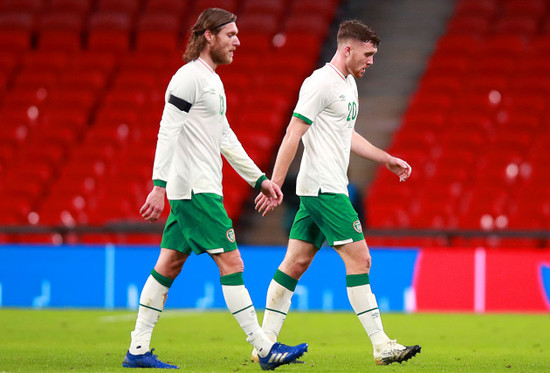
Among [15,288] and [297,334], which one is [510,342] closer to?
[297,334]

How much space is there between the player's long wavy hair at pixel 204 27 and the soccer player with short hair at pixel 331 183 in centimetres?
71

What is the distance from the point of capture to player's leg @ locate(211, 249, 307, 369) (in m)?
5.63

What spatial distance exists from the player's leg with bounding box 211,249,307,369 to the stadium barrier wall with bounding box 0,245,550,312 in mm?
5885

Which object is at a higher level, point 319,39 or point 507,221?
point 319,39

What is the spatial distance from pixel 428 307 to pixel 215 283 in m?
2.49

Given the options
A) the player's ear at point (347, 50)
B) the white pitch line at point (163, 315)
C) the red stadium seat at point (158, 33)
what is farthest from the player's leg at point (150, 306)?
the red stadium seat at point (158, 33)

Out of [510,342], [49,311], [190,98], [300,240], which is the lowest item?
[49,311]

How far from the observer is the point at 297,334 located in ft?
29.0

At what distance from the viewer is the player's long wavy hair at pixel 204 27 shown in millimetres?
5719

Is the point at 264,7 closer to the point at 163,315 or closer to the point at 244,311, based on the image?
the point at 163,315

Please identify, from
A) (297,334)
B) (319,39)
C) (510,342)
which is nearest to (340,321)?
(297,334)

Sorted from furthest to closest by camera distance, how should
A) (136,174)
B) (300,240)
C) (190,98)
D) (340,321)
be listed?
(136,174), (340,321), (300,240), (190,98)

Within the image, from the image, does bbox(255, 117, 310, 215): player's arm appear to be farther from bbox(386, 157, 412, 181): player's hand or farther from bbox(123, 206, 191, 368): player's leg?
bbox(386, 157, 412, 181): player's hand

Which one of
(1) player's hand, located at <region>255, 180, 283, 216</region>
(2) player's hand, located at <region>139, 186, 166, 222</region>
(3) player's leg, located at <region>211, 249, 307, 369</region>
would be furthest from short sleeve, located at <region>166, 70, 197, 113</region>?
(3) player's leg, located at <region>211, 249, 307, 369</region>
